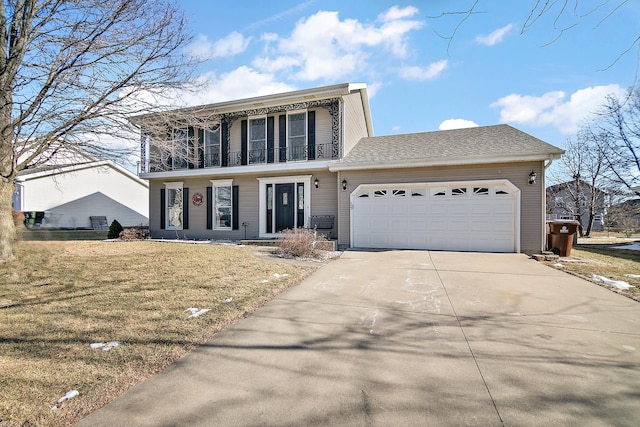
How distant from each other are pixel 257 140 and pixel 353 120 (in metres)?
4.39

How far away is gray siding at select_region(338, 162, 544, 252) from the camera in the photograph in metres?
9.38

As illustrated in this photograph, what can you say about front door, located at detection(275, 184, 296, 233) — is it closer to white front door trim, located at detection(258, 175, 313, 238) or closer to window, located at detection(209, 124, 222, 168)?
white front door trim, located at detection(258, 175, 313, 238)

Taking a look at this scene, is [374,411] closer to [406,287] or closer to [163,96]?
[406,287]

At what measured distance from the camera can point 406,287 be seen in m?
5.46

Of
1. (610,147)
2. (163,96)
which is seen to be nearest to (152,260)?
(163,96)

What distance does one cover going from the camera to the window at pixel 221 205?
13578 mm

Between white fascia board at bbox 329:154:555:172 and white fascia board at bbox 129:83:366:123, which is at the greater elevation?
white fascia board at bbox 129:83:366:123

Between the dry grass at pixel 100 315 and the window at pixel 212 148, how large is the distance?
22.7 ft

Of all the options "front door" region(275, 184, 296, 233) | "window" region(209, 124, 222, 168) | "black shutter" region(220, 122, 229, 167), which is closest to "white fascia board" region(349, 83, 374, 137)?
"front door" region(275, 184, 296, 233)

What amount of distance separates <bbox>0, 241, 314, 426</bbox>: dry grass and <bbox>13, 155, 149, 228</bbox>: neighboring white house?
14146 mm

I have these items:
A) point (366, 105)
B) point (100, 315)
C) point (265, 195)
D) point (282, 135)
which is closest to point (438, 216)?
point (265, 195)

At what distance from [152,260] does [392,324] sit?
6.00 metres

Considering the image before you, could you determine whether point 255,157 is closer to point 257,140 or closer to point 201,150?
point 257,140

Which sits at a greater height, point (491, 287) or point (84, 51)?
point (84, 51)
